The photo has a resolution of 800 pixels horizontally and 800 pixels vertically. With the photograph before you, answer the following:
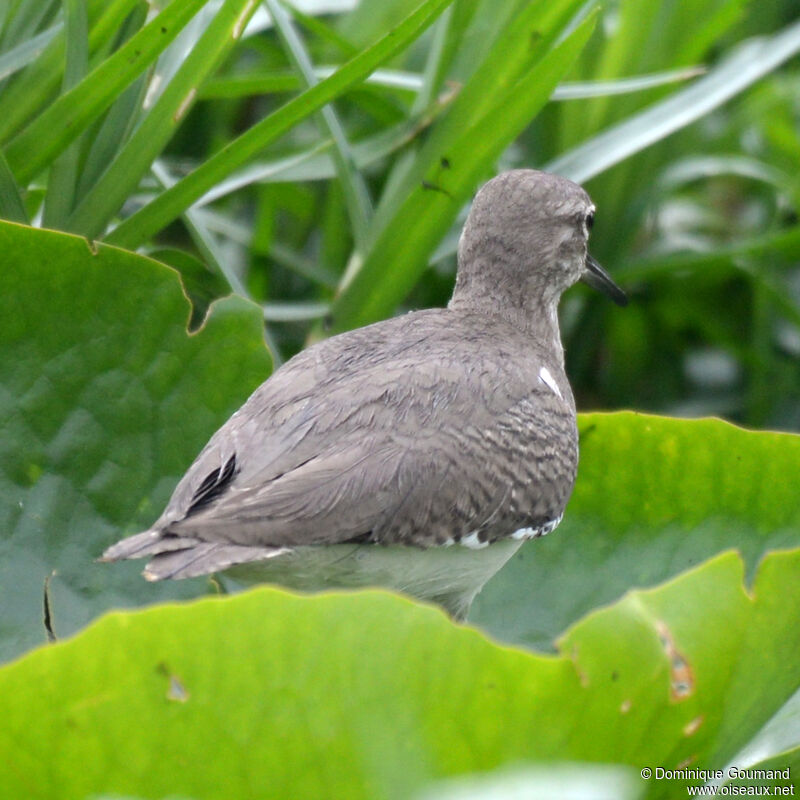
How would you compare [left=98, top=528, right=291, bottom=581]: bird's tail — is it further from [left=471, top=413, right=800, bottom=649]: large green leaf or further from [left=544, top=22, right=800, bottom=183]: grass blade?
[left=544, top=22, right=800, bottom=183]: grass blade

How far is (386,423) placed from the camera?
2.07m

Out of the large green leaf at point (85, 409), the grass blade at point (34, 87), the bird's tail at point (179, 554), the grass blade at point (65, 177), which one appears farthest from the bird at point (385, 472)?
the grass blade at point (34, 87)

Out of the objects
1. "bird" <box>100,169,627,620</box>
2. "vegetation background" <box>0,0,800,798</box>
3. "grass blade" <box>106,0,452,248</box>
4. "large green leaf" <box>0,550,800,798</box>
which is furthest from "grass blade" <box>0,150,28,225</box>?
"large green leaf" <box>0,550,800,798</box>

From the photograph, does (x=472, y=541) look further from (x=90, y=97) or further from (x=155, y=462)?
(x=90, y=97)

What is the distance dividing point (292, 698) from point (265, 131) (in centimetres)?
121

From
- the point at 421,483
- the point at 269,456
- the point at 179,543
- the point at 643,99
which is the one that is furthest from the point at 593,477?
the point at 643,99

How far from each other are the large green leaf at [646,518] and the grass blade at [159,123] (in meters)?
0.93

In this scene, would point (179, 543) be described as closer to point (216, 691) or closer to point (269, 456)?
point (269, 456)

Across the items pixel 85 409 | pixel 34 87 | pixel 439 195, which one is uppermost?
pixel 34 87

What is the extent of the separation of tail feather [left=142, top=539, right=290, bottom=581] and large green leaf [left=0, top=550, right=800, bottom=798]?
37cm

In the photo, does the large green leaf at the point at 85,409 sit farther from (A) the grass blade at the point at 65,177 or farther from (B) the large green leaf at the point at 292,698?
(B) the large green leaf at the point at 292,698

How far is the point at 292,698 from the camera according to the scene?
144 cm

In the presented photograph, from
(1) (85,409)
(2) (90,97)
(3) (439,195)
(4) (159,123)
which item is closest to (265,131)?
(4) (159,123)

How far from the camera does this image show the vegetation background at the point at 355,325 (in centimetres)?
144
